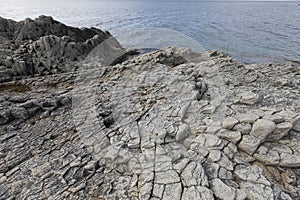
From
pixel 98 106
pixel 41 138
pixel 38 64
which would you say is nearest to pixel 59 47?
pixel 38 64

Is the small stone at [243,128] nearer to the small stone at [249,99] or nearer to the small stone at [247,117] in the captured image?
the small stone at [247,117]

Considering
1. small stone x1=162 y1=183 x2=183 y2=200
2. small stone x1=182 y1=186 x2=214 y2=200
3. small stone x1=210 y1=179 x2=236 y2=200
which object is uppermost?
small stone x1=182 y1=186 x2=214 y2=200

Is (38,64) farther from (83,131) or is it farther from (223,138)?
(223,138)

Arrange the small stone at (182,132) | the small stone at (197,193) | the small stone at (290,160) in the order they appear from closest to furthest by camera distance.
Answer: the small stone at (197,193) → the small stone at (290,160) → the small stone at (182,132)

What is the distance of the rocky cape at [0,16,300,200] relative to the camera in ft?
24.1

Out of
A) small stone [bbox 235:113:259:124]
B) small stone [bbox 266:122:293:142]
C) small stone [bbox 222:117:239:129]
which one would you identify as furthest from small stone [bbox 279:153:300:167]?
small stone [bbox 222:117:239:129]

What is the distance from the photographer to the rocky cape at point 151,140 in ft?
24.1

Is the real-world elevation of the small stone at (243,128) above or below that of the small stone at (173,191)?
above

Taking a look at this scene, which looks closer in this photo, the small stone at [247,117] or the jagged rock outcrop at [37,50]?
the small stone at [247,117]

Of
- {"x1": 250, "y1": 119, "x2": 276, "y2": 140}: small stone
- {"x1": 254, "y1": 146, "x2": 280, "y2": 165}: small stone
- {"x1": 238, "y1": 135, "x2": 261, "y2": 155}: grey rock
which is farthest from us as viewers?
{"x1": 250, "y1": 119, "x2": 276, "y2": 140}: small stone

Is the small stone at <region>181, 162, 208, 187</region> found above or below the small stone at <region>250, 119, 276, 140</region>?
below

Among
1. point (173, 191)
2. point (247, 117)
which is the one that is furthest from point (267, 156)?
point (173, 191)

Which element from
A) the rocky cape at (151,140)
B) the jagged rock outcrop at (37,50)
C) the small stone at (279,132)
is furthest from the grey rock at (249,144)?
the jagged rock outcrop at (37,50)

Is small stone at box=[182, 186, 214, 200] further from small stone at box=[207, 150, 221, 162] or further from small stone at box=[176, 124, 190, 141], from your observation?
small stone at box=[176, 124, 190, 141]
